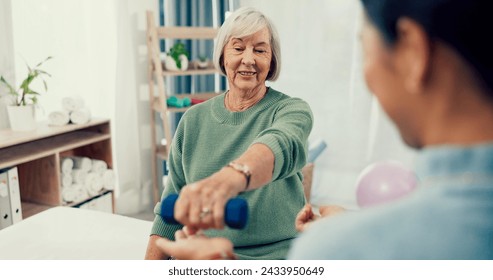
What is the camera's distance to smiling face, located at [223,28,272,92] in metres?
1.25

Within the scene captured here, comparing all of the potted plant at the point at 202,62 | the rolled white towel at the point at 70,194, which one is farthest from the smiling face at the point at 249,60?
the potted plant at the point at 202,62

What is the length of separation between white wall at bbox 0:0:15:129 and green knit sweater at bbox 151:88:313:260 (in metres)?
1.55

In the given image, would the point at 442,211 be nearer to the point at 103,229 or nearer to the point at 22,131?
the point at 103,229

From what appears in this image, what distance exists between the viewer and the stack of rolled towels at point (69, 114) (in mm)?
2453

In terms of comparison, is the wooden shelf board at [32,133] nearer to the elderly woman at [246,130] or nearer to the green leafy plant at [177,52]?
the green leafy plant at [177,52]

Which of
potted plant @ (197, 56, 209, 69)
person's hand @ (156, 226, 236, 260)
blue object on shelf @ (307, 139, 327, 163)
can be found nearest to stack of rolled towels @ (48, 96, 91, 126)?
potted plant @ (197, 56, 209, 69)

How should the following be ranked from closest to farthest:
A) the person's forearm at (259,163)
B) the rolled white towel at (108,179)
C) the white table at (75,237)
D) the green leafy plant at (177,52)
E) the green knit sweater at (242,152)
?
1. the person's forearm at (259,163)
2. the green knit sweater at (242,152)
3. the white table at (75,237)
4. the rolled white towel at (108,179)
5. the green leafy plant at (177,52)

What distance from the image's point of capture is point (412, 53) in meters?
0.41

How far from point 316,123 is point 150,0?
1.46 meters

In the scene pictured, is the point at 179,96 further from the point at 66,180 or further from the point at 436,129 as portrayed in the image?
the point at 436,129

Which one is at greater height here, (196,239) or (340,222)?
(340,222)

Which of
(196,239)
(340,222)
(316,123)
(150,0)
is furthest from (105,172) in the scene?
(340,222)

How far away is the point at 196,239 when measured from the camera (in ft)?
2.19

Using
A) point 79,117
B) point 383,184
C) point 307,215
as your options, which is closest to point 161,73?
point 79,117
